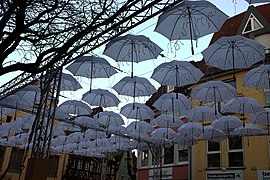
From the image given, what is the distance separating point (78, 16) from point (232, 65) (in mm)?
4603

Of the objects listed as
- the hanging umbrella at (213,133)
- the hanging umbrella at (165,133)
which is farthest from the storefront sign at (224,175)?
the hanging umbrella at (165,133)

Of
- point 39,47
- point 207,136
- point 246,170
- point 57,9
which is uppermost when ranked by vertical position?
point 57,9

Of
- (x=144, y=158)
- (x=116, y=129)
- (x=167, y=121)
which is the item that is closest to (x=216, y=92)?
(x=167, y=121)

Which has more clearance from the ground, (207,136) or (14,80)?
(14,80)

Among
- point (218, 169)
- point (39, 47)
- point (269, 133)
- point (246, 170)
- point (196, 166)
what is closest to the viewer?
point (39, 47)

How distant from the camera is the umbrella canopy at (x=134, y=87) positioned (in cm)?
1058

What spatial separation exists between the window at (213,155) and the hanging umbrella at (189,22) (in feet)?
34.0

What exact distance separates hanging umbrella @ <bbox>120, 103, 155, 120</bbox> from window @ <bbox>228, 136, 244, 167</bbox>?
5.06m

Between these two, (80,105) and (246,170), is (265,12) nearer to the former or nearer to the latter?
(246,170)

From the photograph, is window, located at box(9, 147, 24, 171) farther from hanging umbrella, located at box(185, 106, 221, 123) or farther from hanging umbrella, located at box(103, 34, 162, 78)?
hanging umbrella, located at box(103, 34, 162, 78)

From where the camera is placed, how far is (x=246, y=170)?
1423 centimetres

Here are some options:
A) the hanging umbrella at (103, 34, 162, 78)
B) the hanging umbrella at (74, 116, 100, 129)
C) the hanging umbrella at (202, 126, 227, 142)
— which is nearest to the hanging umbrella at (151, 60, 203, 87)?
the hanging umbrella at (103, 34, 162, 78)

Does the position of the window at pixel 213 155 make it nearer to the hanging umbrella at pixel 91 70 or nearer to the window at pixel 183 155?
the window at pixel 183 155

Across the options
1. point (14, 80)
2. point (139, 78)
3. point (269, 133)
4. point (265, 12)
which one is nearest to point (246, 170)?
point (269, 133)
